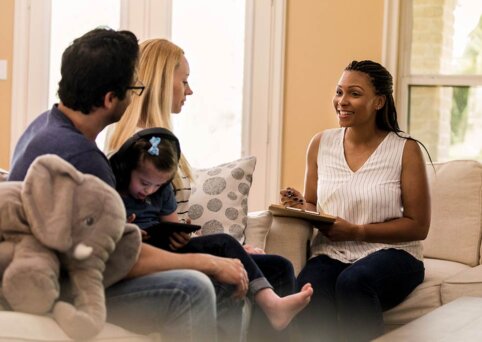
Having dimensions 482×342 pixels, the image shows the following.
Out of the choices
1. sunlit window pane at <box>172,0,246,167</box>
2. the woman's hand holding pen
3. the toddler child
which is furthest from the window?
the toddler child

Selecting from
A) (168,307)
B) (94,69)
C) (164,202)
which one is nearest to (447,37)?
(164,202)

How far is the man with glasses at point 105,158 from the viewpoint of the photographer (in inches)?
84.4

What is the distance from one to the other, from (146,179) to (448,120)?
8.99ft

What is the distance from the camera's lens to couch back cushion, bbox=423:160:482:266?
12.2ft

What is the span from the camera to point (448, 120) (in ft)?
16.0

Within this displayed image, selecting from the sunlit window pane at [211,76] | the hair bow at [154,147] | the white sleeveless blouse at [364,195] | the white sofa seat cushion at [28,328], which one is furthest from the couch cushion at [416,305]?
the sunlit window pane at [211,76]

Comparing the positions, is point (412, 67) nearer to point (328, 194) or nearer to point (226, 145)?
point (226, 145)

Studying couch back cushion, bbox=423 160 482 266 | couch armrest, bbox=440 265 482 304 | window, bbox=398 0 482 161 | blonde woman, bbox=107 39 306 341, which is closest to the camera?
blonde woman, bbox=107 39 306 341

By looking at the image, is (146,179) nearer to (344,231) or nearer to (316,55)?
(344,231)

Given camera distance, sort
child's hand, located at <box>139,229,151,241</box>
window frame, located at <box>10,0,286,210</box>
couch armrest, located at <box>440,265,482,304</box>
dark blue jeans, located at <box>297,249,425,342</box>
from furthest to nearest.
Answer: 1. window frame, located at <box>10,0,286,210</box>
2. couch armrest, located at <box>440,265,482,304</box>
3. dark blue jeans, located at <box>297,249,425,342</box>
4. child's hand, located at <box>139,229,151,241</box>

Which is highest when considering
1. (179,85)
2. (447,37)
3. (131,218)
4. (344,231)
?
(447,37)

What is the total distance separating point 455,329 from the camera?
229cm

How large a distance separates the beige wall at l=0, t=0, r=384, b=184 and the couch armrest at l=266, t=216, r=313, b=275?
1525 millimetres

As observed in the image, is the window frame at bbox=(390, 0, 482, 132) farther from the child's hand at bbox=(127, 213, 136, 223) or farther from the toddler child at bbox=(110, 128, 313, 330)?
the child's hand at bbox=(127, 213, 136, 223)
